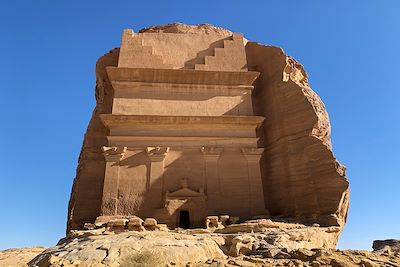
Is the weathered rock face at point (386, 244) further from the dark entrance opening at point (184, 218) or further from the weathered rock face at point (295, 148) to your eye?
the dark entrance opening at point (184, 218)

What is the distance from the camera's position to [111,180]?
49.1 feet

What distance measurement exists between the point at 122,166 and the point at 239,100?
7.55 meters

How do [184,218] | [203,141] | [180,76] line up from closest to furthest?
[184,218] → [203,141] → [180,76]

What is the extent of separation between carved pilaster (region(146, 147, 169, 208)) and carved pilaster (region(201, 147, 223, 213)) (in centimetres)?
215

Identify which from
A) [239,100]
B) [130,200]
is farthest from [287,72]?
[130,200]

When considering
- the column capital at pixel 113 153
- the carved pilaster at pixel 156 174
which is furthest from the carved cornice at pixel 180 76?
the carved pilaster at pixel 156 174

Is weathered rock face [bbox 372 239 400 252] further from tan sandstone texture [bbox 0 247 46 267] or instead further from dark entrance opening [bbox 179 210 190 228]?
tan sandstone texture [bbox 0 247 46 267]

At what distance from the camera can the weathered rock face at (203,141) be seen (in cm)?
1469

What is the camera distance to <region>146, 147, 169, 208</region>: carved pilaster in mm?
14797

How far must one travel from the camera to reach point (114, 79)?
17344mm

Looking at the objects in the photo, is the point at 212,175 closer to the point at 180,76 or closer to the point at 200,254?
the point at 180,76

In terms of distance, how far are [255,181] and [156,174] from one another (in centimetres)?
503

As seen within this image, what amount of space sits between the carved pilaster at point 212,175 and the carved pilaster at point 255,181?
1.56m

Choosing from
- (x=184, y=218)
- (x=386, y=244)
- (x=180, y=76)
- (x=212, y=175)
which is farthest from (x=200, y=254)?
(x=180, y=76)
